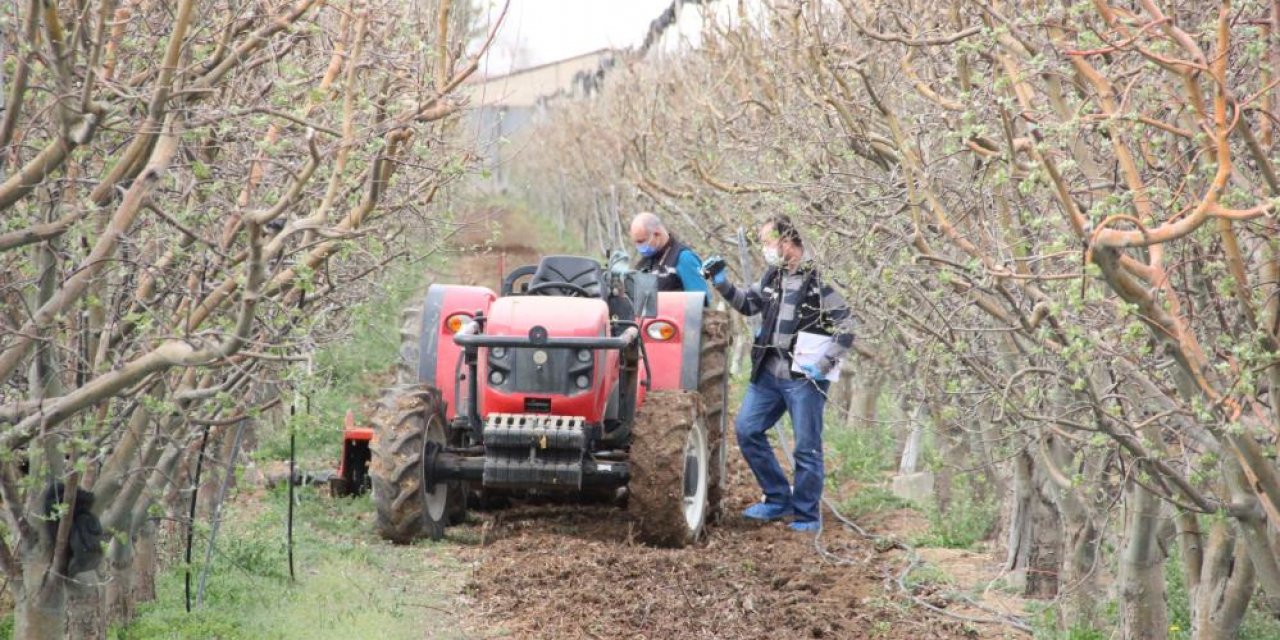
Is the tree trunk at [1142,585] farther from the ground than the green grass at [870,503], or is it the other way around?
the tree trunk at [1142,585]

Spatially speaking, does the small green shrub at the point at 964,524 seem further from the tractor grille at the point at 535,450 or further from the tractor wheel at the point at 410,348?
the tractor wheel at the point at 410,348

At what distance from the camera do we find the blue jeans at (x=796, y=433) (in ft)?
32.5

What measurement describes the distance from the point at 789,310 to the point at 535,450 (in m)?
2.13

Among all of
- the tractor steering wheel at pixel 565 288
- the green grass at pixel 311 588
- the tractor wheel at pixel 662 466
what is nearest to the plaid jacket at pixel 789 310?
the tractor steering wheel at pixel 565 288

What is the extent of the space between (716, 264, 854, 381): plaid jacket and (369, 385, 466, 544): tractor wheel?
2.02 metres

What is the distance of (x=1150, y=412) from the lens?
225 inches

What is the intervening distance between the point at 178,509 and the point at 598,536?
240 centimetres

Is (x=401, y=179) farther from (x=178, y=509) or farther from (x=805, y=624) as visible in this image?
(x=805, y=624)

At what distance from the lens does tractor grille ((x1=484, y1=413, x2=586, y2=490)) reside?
8.40 meters

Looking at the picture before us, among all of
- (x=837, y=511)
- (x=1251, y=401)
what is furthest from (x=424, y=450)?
(x=1251, y=401)

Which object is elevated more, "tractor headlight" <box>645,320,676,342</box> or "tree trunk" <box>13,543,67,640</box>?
"tractor headlight" <box>645,320,676,342</box>

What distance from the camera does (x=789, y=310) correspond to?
32.2 feet

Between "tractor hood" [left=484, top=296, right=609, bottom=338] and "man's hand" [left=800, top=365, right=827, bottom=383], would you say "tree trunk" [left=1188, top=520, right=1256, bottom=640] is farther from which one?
"man's hand" [left=800, top=365, right=827, bottom=383]

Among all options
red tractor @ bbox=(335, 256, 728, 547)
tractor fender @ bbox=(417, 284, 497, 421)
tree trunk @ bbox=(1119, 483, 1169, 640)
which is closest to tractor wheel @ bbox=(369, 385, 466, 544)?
red tractor @ bbox=(335, 256, 728, 547)
